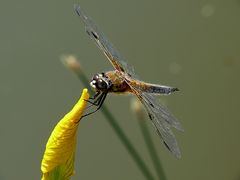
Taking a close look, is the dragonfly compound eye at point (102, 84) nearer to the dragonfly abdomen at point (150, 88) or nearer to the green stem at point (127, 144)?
the dragonfly abdomen at point (150, 88)

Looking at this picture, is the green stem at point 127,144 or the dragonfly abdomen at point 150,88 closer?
the dragonfly abdomen at point 150,88

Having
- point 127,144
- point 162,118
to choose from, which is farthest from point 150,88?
point 127,144

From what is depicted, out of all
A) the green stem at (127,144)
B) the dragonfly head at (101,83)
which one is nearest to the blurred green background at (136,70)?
the green stem at (127,144)

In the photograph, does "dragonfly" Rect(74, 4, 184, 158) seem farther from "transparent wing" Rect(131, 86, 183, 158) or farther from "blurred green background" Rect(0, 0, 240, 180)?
"blurred green background" Rect(0, 0, 240, 180)

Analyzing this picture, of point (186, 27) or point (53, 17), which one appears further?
point (186, 27)

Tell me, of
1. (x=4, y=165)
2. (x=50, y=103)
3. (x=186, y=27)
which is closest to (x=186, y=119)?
(x=186, y=27)

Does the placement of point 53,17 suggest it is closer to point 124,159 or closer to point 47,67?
point 47,67
